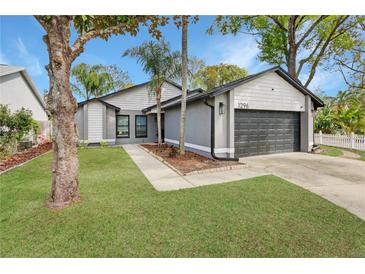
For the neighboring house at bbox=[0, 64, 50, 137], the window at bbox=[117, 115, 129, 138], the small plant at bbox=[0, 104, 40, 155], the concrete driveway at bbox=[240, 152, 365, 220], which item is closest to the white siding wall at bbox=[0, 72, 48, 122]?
the neighboring house at bbox=[0, 64, 50, 137]

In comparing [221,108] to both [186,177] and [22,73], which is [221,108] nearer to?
[186,177]

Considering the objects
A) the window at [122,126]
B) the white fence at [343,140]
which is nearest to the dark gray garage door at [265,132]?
the white fence at [343,140]

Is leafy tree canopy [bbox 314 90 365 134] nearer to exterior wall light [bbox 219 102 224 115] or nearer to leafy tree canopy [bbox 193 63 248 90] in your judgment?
exterior wall light [bbox 219 102 224 115]

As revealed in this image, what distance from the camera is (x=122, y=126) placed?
1562 cm

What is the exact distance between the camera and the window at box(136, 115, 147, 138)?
16.2 m

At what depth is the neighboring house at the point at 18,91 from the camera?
12.3m

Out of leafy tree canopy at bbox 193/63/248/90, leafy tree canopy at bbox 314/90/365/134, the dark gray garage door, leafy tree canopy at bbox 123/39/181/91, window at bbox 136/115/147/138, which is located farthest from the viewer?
leafy tree canopy at bbox 193/63/248/90

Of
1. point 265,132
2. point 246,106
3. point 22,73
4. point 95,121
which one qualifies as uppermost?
point 22,73

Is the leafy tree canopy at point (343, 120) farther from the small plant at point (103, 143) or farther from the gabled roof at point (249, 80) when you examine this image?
the small plant at point (103, 143)

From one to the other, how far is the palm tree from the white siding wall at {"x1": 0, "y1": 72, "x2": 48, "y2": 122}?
8430 millimetres

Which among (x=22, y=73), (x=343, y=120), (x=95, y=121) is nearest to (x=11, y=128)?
(x=95, y=121)

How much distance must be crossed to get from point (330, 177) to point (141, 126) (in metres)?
13.5

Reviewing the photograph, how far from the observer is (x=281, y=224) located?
121 inches
